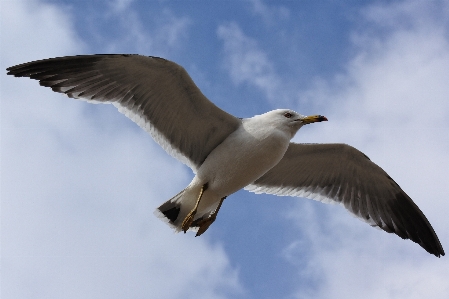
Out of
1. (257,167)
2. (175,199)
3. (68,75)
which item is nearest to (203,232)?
(175,199)

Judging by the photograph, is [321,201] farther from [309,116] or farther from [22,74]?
[22,74]

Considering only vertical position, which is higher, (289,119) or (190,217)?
(289,119)

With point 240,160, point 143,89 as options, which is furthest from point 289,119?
point 143,89

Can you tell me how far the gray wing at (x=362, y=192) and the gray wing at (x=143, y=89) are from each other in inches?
58.2

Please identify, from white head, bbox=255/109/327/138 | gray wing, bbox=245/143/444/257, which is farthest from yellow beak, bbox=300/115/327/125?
gray wing, bbox=245/143/444/257

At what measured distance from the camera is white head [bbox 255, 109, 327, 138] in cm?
802

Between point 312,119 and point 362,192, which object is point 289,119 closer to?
point 312,119

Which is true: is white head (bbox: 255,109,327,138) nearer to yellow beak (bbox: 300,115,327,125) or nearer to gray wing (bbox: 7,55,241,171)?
yellow beak (bbox: 300,115,327,125)

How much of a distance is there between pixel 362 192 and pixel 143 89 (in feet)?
11.8

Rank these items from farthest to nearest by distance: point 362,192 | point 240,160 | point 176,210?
point 362,192, point 176,210, point 240,160

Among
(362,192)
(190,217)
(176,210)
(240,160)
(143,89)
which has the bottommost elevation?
(190,217)

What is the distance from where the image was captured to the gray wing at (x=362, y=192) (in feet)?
31.1

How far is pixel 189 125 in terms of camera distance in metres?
8.50

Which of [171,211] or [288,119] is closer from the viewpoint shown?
[288,119]
